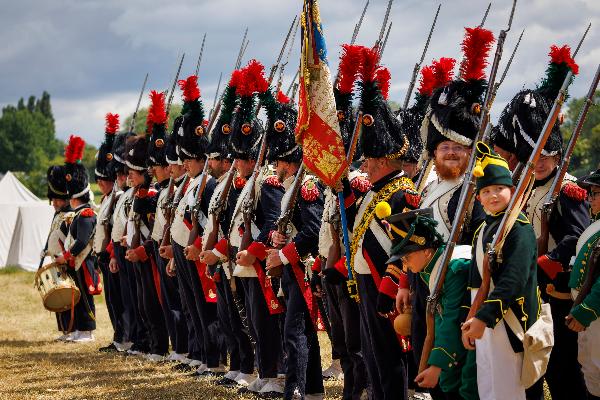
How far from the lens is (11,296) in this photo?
65.0 ft

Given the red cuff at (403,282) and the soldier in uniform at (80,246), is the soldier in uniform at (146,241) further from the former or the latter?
the red cuff at (403,282)

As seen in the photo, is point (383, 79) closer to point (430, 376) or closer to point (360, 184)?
point (360, 184)

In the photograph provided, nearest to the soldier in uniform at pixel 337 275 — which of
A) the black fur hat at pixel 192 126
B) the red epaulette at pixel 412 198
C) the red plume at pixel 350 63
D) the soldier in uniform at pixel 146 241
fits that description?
the red plume at pixel 350 63

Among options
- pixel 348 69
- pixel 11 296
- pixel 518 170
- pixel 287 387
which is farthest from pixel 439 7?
pixel 11 296

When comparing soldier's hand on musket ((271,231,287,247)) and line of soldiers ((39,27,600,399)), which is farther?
soldier's hand on musket ((271,231,287,247))

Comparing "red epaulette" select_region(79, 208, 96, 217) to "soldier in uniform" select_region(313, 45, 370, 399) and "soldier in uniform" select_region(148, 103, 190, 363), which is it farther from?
"soldier in uniform" select_region(313, 45, 370, 399)

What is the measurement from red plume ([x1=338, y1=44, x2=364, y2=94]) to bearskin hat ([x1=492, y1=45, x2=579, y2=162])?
3.25 feet

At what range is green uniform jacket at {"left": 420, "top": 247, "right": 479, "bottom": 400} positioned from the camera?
4.80m

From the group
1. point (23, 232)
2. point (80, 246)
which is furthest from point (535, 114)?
point (23, 232)

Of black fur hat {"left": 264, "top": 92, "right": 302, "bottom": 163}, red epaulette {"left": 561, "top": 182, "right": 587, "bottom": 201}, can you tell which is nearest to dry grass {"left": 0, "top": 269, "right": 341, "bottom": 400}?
black fur hat {"left": 264, "top": 92, "right": 302, "bottom": 163}

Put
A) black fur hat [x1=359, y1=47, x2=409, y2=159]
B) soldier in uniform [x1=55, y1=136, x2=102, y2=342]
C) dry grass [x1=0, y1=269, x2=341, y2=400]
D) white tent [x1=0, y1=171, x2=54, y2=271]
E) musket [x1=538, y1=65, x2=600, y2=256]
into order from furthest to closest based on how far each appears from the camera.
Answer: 1. white tent [x1=0, y1=171, x2=54, y2=271]
2. soldier in uniform [x1=55, y1=136, x2=102, y2=342]
3. dry grass [x1=0, y1=269, x2=341, y2=400]
4. black fur hat [x1=359, y1=47, x2=409, y2=159]
5. musket [x1=538, y1=65, x2=600, y2=256]

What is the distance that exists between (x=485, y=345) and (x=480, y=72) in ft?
5.66

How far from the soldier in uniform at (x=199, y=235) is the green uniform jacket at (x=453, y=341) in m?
4.54

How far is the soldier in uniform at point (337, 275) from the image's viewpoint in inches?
257
